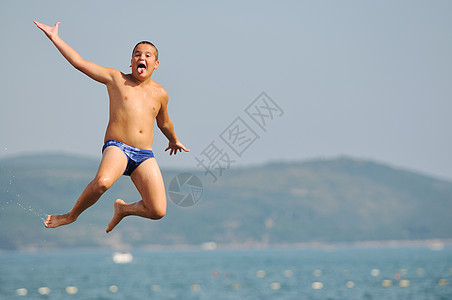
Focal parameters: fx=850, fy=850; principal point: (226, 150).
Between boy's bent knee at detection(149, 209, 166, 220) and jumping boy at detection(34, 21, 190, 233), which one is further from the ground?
jumping boy at detection(34, 21, 190, 233)

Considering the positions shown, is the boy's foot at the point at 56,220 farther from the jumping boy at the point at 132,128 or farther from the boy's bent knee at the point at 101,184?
the boy's bent knee at the point at 101,184

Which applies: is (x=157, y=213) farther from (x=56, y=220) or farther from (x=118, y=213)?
(x=56, y=220)

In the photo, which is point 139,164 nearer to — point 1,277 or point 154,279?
point 154,279

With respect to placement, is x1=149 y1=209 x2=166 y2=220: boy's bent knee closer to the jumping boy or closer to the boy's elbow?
the jumping boy

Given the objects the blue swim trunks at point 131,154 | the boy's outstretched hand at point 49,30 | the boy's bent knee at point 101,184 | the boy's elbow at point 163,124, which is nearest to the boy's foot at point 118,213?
the blue swim trunks at point 131,154

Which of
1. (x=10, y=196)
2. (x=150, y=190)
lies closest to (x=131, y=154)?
(x=150, y=190)

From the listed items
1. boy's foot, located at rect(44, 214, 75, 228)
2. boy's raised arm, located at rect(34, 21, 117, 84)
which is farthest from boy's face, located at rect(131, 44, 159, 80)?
boy's foot, located at rect(44, 214, 75, 228)

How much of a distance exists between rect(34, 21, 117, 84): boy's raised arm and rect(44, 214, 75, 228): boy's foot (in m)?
2.17

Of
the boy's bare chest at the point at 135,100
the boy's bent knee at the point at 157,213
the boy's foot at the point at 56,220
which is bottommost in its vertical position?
the boy's foot at the point at 56,220

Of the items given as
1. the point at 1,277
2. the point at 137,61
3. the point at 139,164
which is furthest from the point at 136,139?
the point at 1,277

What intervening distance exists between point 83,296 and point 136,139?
122 m

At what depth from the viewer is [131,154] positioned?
1302cm

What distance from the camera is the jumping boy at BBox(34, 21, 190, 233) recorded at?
12781 mm

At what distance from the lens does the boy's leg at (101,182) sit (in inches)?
487
